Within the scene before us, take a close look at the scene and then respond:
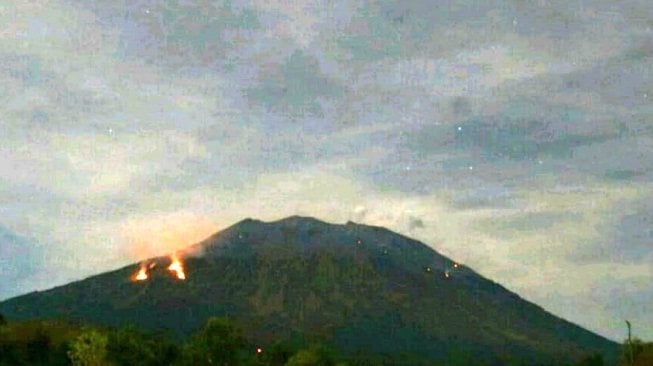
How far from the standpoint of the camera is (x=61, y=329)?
15550 cm

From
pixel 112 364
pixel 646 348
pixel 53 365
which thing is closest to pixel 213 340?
pixel 112 364

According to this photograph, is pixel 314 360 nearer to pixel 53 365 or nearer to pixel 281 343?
pixel 281 343

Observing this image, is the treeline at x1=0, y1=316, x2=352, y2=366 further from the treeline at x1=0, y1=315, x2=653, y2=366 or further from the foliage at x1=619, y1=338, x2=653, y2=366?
the foliage at x1=619, y1=338, x2=653, y2=366

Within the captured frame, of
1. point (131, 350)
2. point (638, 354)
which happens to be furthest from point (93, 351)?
point (638, 354)

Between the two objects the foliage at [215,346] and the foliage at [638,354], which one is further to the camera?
the foliage at [638,354]

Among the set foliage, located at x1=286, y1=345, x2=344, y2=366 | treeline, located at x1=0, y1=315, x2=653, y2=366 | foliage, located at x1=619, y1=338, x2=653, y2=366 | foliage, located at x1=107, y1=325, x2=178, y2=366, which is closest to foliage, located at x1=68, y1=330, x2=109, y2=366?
treeline, located at x1=0, y1=315, x2=653, y2=366

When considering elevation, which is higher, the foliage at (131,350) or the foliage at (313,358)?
the foliage at (131,350)

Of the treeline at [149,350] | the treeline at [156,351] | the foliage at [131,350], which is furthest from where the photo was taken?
the foliage at [131,350]

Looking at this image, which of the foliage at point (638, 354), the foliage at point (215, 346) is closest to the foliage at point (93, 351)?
the foliage at point (215, 346)

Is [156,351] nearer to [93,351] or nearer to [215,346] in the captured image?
[215,346]

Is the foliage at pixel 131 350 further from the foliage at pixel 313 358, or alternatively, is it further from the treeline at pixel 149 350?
the foliage at pixel 313 358

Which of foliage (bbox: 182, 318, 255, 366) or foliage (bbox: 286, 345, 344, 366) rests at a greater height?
foliage (bbox: 182, 318, 255, 366)

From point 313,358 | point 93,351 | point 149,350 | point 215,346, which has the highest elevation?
point 215,346

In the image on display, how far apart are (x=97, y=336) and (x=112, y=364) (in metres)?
4.01
